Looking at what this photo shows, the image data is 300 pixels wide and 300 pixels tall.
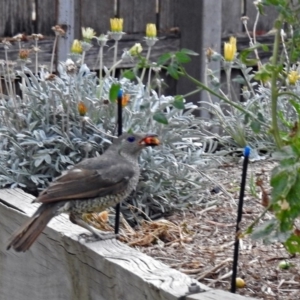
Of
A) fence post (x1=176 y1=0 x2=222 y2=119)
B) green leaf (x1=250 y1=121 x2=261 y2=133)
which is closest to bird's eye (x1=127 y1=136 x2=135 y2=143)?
green leaf (x1=250 y1=121 x2=261 y2=133)

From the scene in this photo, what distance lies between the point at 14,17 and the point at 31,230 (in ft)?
11.3

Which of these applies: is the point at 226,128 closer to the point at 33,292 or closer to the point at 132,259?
the point at 33,292

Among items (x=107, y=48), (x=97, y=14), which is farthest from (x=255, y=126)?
(x=97, y=14)

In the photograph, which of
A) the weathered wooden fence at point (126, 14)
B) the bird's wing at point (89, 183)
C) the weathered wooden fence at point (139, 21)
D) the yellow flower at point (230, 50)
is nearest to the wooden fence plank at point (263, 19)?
the weathered wooden fence at point (126, 14)

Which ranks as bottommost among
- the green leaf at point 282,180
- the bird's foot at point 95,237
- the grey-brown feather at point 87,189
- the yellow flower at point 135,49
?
the bird's foot at point 95,237

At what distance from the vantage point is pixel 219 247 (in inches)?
150

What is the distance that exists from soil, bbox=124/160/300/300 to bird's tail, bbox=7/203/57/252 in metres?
0.49

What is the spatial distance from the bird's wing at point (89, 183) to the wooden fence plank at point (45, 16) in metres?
3.17

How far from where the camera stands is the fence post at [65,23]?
228 inches

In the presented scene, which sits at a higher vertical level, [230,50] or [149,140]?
[230,50]

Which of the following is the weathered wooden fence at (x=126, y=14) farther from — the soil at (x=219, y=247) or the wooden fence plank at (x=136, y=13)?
the soil at (x=219, y=247)

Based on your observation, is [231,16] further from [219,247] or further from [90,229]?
[90,229]

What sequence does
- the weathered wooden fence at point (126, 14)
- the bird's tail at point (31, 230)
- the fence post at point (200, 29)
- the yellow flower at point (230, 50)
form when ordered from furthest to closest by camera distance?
the fence post at point (200, 29), the weathered wooden fence at point (126, 14), the yellow flower at point (230, 50), the bird's tail at point (31, 230)

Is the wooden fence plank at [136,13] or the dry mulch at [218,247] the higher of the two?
the wooden fence plank at [136,13]
